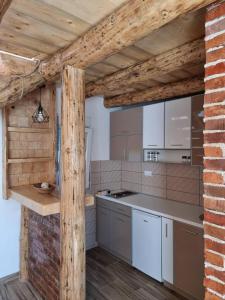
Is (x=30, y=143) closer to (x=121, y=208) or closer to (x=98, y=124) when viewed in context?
(x=98, y=124)

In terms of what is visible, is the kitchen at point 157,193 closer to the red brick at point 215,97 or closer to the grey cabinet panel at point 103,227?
the grey cabinet panel at point 103,227

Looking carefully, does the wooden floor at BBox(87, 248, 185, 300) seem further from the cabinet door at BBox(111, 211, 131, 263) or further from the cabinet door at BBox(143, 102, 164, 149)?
the cabinet door at BBox(143, 102, 164, 149)

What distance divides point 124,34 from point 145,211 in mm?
2180

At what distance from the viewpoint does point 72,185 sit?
1706 mm

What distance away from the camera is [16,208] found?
9.32ft

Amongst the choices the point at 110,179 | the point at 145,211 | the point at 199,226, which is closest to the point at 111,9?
the point at 199,226

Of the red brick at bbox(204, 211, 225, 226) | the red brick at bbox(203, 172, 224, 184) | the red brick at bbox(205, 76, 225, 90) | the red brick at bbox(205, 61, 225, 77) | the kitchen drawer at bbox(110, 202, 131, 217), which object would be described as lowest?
the kitchen drawer at bbox(110, 202, 131, 217)

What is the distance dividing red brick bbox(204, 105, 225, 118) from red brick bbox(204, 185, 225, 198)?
36 cm

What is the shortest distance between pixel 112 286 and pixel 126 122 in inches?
89.2

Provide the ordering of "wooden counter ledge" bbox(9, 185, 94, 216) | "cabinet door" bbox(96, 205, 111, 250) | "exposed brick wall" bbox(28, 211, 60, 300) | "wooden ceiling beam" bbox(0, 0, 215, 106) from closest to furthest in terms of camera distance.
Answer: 1. "wooden ceiling beam" bbox(0, 0, 215, 106)
2. "wooden counter ledge" bbox(9, 185, 94, 216)
3. "exposed brick wall" bbox(28, 211, 60, 300)
4. "cabinet door" bbox(96, 205, 111, 250)

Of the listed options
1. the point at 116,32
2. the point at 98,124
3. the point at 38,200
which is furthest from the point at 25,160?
the point at 116,32

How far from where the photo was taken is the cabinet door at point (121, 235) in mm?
3066

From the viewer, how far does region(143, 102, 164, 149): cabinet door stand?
2965 mm

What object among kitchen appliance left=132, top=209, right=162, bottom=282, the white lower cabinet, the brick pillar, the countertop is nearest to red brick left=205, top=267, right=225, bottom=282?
the brick pillar
